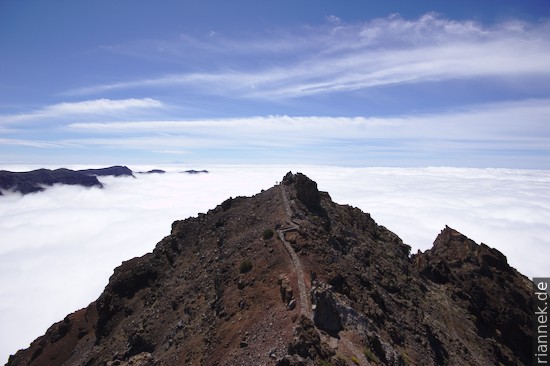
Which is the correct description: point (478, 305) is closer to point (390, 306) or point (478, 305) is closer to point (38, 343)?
point (390, 306)

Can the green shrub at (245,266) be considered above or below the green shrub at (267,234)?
below

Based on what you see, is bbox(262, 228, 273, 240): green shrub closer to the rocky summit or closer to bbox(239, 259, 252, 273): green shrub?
the rocky summit

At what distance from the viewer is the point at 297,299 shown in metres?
29.6

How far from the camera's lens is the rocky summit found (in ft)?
93.2

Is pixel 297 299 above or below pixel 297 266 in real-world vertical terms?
below

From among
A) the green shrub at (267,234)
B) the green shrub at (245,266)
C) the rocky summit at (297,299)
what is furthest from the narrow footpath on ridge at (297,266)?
the green shrub at (245,266)

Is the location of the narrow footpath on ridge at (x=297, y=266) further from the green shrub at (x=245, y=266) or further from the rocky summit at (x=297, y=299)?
the green shrub at (x=245, y=266)

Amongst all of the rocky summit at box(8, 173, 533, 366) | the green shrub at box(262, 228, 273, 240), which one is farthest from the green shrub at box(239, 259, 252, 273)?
the green shrub at box(262, 228, 273, 240)

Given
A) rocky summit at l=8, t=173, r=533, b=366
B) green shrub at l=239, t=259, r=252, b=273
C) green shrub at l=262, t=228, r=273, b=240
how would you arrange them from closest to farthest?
1. rocky summit at l=8, t=173, r=533, b=366
2. green shrub at l=239, t=259, r=252, b=273
3. green shrub at l=262, t=228, r=273, b=240

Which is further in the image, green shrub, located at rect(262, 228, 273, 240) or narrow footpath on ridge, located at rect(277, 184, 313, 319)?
green shrub, located at rect(262, 228, 273, 240)

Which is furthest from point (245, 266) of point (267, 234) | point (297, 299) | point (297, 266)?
point (297, 299)

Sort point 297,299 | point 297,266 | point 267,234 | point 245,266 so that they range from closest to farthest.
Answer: point 297,299 → point 297,266 → point 245,266 → point 267,234

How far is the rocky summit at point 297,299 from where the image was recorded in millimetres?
28406

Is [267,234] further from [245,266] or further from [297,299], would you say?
[297,299]
